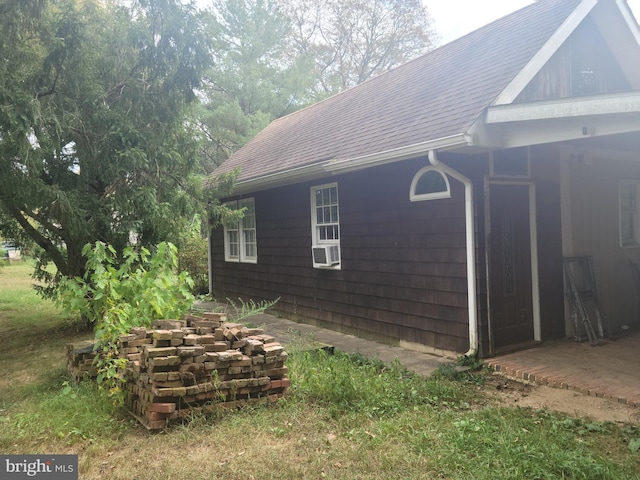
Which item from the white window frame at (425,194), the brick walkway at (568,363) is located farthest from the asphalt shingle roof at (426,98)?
the brick walkway at (568,363)

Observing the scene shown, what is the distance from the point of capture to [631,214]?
297 inches

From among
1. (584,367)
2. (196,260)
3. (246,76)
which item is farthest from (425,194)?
(246,76)

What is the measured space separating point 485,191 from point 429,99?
205 centimetres

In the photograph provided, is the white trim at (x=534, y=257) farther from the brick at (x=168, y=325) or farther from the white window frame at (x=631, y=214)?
the brick at (x=168, y=325)

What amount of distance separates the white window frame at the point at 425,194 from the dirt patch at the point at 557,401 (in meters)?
2.20

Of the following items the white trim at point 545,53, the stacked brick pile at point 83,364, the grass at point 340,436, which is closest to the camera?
the grass at point 340,436

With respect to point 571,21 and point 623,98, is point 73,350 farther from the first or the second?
point 571,21

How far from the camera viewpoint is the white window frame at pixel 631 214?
7.43 m

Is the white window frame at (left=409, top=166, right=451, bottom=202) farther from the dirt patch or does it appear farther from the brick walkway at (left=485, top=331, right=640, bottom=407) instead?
the dirt patch

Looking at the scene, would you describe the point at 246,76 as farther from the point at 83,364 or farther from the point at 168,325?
the point at 168,325

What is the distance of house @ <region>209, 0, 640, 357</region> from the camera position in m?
5.60

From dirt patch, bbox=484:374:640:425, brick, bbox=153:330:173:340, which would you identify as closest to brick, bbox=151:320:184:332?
brick, bbox=153:330:173:340

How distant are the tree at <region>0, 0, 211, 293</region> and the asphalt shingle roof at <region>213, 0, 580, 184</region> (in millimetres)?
2300

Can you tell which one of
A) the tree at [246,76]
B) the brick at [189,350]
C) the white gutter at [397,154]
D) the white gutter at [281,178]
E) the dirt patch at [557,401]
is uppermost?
the tree at [246,76]
